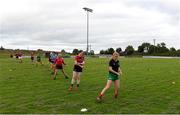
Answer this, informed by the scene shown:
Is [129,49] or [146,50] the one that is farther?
[129,49]

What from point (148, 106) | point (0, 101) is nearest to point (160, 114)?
point (148, 106)

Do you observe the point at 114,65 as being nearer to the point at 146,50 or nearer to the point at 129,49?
the point at 146,50

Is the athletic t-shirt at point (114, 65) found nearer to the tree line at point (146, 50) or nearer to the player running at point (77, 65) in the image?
the player running at point (77, 65)

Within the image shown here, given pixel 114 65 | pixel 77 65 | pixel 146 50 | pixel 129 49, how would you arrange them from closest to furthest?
pixel 114 65, pixel 77 65, pixel 146 50, pixel 129 49

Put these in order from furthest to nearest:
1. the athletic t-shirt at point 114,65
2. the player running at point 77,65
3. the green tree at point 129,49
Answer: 1. the green tree at point 129,49
2. the player running at point 77,65
3. the athletic t-shirt at point 114,65

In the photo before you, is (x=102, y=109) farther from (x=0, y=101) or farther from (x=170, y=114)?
(x=0, y=101)

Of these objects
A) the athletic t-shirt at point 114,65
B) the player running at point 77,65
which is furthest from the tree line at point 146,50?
the athletic t-shirt at point 114,65

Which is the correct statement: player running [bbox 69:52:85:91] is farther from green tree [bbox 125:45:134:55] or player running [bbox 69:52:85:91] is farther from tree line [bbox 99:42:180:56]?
green tree [bbox 125:45:134:55]

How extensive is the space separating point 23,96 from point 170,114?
6.20 m

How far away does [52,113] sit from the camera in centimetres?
1066

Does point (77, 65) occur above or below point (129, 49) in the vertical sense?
below

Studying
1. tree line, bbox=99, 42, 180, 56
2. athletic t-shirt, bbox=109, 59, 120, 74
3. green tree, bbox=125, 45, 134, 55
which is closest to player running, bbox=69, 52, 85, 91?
athletic t-shirt, bbox=109, 59, 120, 74

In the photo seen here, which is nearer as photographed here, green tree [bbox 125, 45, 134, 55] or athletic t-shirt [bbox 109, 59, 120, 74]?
athletic t-shirt [bbox 109, 59, 120, 74]

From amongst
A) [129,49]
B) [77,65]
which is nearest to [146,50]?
[129,49]
